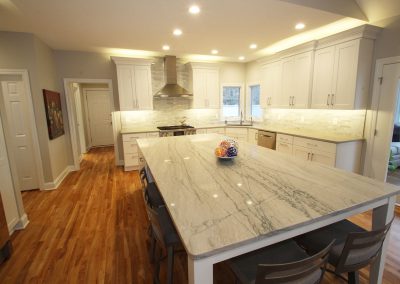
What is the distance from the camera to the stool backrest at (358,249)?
1.07 metres

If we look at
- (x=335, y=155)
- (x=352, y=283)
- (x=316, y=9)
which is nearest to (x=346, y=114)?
(x=335, y=155)

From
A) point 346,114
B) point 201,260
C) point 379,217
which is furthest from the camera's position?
point 346,114

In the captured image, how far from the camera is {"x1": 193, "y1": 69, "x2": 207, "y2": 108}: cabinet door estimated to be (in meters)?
5.27

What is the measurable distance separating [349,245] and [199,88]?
187 inches

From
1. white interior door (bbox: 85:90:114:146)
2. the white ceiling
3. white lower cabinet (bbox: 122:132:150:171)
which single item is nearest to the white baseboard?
white lower cabinet (bbox: 122:132:150:171)

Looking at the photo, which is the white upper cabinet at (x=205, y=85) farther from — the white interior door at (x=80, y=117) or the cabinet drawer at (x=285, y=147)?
the white interior door at (x=80, y=117)

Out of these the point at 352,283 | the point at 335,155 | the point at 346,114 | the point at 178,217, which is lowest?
the point at 352,283

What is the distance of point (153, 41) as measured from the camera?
3.79m

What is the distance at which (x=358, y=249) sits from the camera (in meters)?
1.11

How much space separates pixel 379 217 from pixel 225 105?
4891mm

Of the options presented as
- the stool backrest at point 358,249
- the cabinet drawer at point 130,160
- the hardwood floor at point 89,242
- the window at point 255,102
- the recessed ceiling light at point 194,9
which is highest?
the recessed ceiling light at point 194,9

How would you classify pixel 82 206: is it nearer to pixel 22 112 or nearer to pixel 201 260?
pixel 22 112

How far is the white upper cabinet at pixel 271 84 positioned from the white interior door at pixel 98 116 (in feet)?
17.0

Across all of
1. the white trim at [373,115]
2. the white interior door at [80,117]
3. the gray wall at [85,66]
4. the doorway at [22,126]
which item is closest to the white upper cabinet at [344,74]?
the white trim at [373,115]
